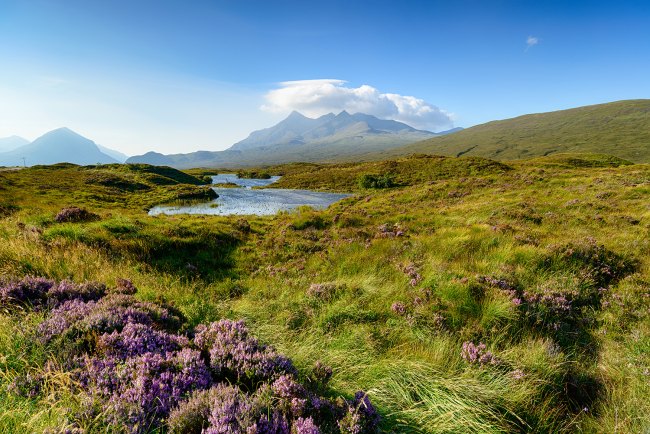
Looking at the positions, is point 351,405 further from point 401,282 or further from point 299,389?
point 401,282

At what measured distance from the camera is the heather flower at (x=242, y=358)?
3.66 m

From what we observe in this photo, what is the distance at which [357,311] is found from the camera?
21.2 ft

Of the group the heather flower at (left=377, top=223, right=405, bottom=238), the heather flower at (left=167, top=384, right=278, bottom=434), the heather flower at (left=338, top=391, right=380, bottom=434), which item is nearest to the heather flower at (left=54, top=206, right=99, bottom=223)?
the heather flower at (left=377, top=223, right=405, bottom=238)

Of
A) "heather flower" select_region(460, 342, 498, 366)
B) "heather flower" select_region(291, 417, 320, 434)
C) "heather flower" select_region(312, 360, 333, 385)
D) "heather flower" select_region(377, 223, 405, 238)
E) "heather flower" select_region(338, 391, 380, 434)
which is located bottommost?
"heather flower" select_region(377, 223, 405, 238)

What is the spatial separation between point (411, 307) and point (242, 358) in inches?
162

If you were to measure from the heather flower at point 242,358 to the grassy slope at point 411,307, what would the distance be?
0.67 metres

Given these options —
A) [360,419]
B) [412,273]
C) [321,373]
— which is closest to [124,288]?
[321,373]

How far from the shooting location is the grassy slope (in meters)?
3.86

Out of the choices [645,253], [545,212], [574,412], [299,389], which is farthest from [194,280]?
[545,212]

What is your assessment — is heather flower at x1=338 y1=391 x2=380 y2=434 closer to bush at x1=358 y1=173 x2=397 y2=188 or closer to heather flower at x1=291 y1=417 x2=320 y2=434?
heather flower at x1=291 y1=417 x2=320 y2=434

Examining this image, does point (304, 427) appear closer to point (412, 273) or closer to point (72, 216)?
point (412, 273)

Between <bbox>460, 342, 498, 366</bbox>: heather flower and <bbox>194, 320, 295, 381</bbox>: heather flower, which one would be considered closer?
<bbox>194, 320, 295, 381</bbox>: heather flower

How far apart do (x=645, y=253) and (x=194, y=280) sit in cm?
1488

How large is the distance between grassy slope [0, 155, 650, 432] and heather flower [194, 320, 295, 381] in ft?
2.19
